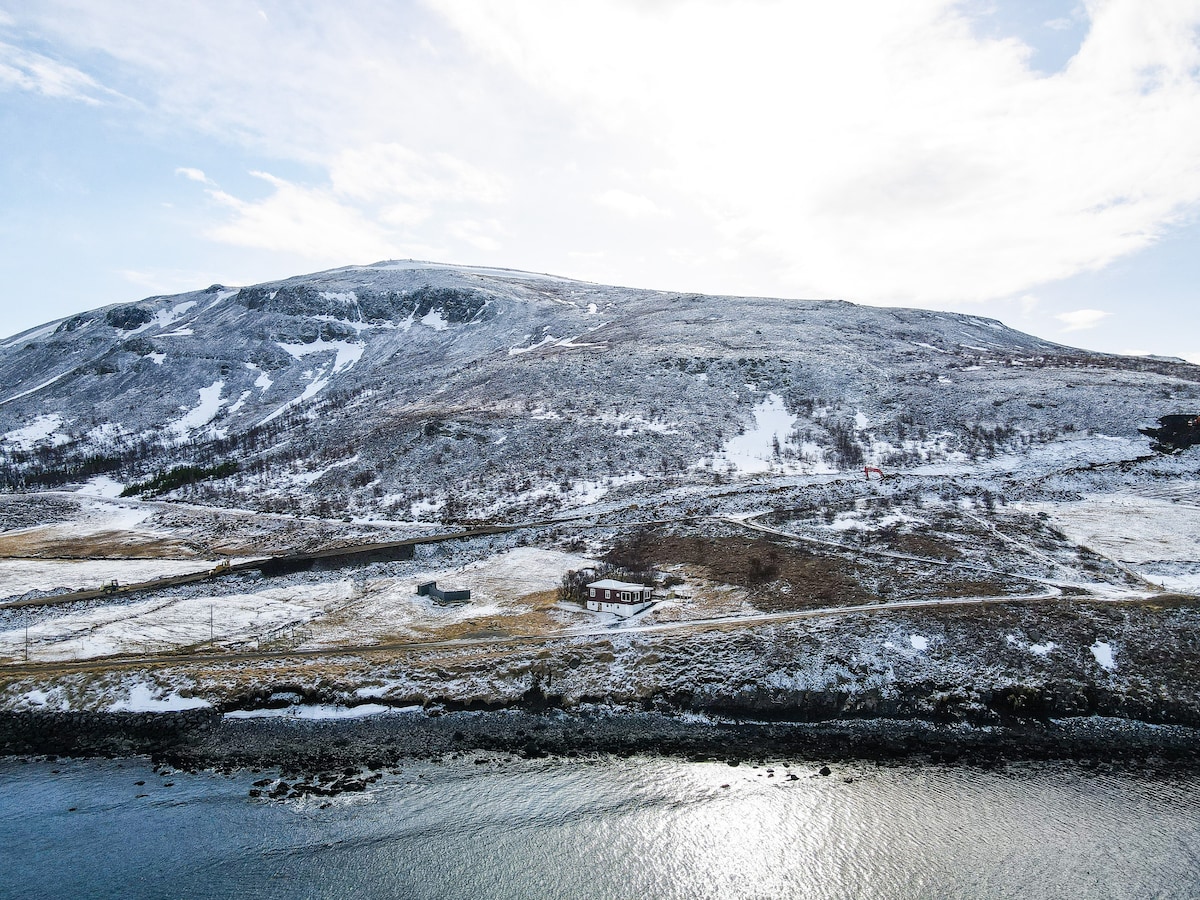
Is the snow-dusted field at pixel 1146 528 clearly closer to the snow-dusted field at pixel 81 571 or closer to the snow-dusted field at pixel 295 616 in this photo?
the snow-dusted field at pixel 295 616

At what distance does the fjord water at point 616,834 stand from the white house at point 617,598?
56.5 ft

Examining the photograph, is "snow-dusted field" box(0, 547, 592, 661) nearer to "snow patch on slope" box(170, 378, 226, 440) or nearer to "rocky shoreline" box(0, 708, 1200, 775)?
"rocky shoreline" box(0, 708, 1200, 775)

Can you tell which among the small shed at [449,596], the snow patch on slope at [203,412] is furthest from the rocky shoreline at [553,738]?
the snow patch on slope at [203,412]

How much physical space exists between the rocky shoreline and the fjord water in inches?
60.9

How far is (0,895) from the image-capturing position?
85.3ft

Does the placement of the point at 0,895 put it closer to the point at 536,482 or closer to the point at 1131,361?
the point at 536,482

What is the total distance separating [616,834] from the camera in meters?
28.9

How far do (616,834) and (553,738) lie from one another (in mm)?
8442

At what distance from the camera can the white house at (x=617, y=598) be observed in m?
50.7

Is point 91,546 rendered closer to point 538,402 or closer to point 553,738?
point 538,402

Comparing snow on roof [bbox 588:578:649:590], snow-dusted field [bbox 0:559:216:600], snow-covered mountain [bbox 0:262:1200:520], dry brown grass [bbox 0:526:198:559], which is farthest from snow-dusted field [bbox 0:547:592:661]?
snow-covered mountain [bbox 0:262:1200:520]

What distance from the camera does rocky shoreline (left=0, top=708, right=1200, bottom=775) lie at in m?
34.5

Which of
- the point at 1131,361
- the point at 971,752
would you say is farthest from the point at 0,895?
the point at 1131,361

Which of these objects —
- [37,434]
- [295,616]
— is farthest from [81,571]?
[37,434]
